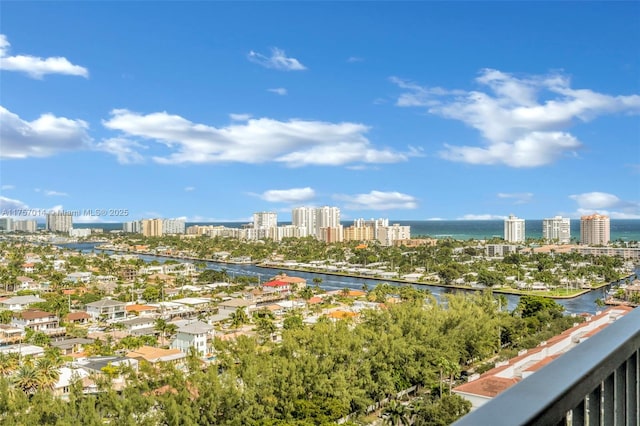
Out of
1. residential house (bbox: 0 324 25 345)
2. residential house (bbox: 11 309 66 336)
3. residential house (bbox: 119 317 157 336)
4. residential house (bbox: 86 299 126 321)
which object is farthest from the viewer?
residential house (bbox: 86 299 126 321)

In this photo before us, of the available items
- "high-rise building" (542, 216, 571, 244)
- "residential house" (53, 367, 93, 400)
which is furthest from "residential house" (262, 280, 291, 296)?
"high-rise building" (542, 216, 571, 244)

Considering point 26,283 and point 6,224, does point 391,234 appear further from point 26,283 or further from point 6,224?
point 6,224

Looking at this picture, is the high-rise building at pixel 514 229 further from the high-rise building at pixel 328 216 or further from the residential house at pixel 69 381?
the residential house at pixel 69 381

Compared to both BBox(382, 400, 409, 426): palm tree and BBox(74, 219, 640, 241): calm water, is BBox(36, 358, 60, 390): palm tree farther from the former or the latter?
BBox(74, 219, 640, 241): calm water

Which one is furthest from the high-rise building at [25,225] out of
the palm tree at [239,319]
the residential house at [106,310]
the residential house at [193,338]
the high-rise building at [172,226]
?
the residential house at [193,338]

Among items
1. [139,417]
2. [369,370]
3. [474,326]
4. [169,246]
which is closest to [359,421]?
[369,370]

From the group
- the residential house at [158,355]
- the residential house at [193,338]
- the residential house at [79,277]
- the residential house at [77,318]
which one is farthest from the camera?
the residential house at [79,277]
